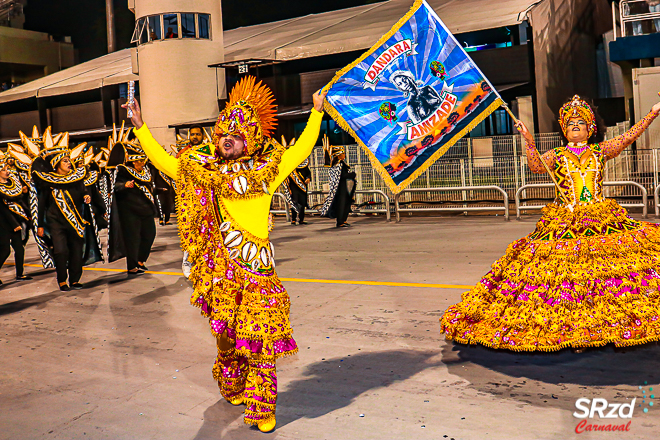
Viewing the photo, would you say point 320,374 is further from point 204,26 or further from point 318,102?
point 204,26

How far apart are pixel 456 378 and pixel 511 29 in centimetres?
1859

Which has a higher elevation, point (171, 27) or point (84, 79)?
point (171, 27)

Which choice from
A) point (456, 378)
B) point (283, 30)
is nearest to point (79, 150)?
point (456, 378)

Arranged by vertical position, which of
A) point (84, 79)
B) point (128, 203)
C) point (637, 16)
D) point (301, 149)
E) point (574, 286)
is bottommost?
point (574, 286)

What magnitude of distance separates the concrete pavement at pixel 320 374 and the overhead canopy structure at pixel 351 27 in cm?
1394

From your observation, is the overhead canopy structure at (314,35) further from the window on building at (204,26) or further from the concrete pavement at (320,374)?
the concrete pavement at (320,374)

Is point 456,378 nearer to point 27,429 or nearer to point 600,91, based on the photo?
point 27,429

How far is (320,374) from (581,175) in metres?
2.61

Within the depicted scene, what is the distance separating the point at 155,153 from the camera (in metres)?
4.39

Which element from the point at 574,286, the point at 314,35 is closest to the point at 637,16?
the point at 314,35

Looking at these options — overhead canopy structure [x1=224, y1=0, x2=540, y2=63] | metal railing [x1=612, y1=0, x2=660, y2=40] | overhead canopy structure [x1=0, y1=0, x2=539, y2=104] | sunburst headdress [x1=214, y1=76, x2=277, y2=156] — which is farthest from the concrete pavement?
overhead canopy structure [x1=0, y1=0, x2=539, y2=104]

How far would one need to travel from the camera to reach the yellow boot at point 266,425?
4.08m

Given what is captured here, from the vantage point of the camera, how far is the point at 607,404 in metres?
4.18

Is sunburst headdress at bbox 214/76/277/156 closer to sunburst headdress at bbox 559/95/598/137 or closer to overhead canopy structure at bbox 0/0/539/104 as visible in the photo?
sunburst headdress at bbox 559/95/598/137
